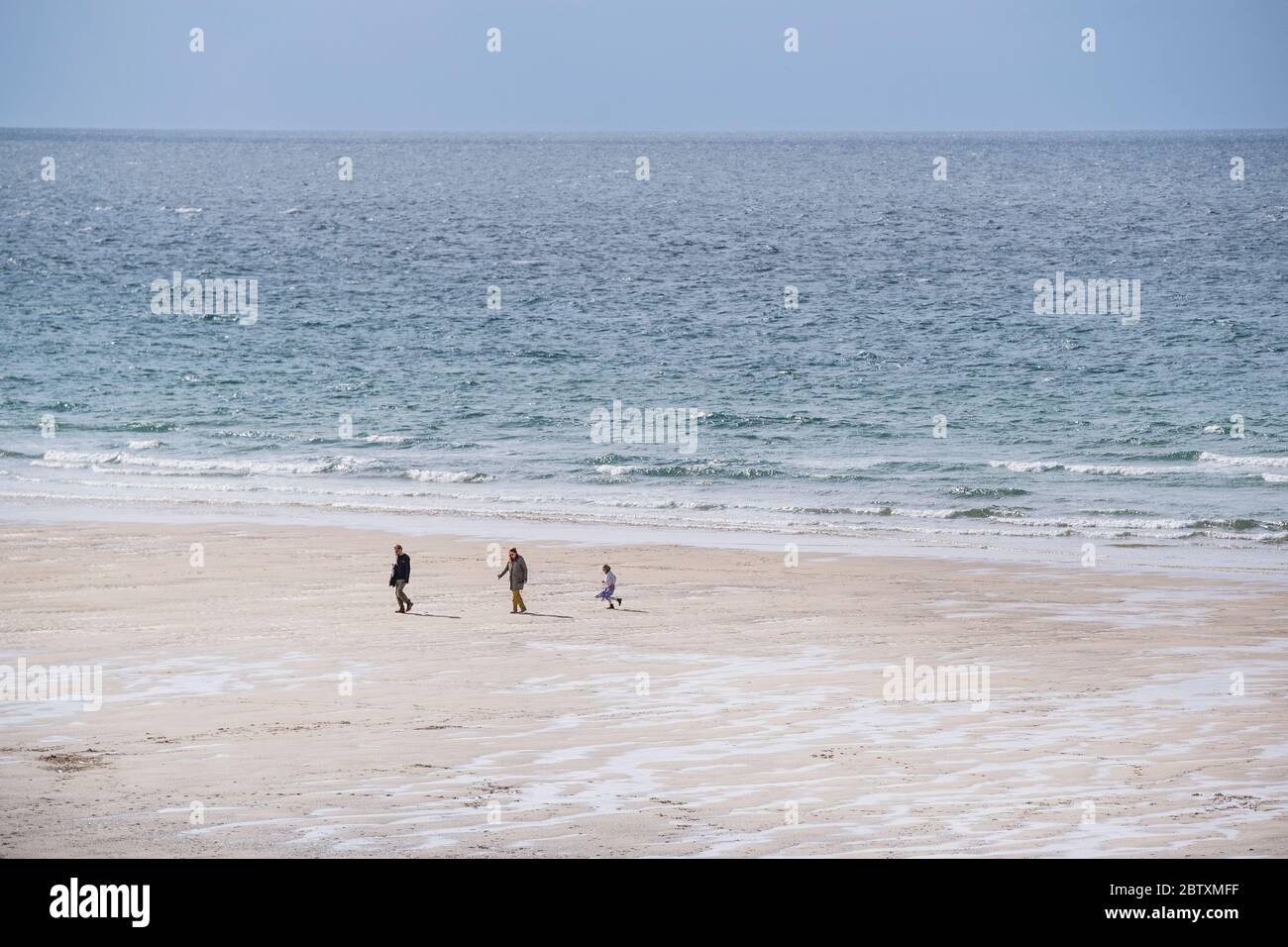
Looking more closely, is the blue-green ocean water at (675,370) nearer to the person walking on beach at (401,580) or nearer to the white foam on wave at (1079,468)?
the white foam on wave at (1079,468)

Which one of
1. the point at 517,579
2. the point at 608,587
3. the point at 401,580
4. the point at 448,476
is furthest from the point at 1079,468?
the point at 401,580

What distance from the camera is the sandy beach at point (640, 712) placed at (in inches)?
537

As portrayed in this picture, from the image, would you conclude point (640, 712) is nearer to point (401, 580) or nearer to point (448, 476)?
point (401, 580)

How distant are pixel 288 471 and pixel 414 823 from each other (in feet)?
89.6

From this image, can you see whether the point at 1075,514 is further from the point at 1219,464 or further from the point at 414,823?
the point at 414,823

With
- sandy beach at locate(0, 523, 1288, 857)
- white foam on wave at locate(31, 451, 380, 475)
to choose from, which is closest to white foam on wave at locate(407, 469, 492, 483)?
white foam on wave at locate(31, 451, 380, 475)

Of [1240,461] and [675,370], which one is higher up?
[675,370]

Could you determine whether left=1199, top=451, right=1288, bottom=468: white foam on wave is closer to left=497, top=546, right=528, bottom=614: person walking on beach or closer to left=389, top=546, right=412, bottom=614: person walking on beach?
left=497, top=546, right=528, bottom=614: person walking on beach

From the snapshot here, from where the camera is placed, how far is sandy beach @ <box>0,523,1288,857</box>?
13.6 metres

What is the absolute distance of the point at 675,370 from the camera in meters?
54.1

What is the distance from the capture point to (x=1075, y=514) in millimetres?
33219

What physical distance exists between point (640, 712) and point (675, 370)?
1454 inches

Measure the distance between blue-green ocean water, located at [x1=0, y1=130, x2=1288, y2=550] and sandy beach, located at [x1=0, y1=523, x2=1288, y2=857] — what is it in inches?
281
